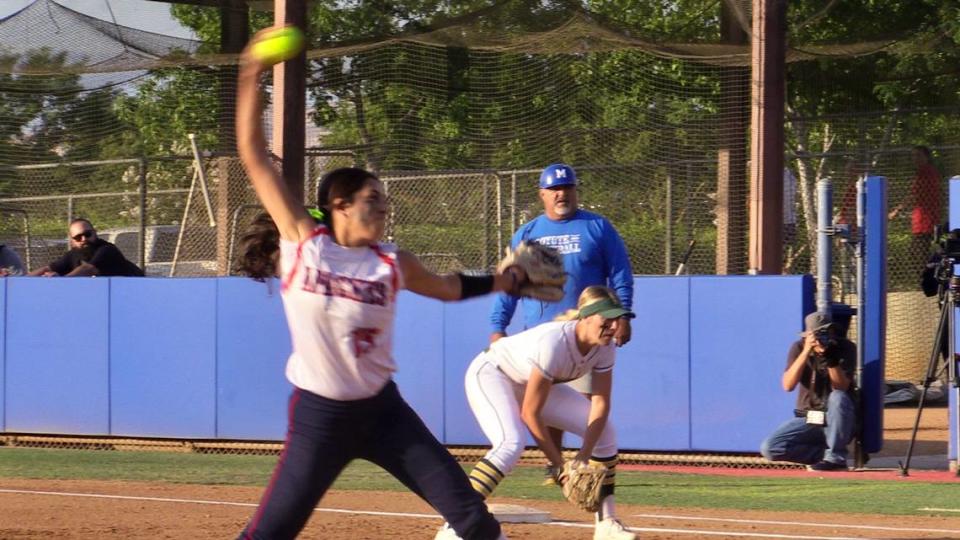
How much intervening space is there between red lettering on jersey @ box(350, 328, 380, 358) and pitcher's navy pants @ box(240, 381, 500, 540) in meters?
0.17

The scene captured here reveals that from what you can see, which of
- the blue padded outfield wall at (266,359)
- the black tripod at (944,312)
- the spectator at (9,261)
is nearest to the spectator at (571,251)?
the blue padded outfield wall at (266,359)

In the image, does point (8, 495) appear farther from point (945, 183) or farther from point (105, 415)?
point (945, 183)

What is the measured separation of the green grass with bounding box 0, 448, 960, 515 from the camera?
360 inches

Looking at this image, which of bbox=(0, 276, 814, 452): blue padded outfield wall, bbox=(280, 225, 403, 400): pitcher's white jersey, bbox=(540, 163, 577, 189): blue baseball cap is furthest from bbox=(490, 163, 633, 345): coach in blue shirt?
bbox=(280, 225, 403, 400): pitcher's white jersey

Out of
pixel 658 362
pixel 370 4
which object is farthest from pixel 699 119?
pixel 658 362

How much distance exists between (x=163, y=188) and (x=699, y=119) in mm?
7267

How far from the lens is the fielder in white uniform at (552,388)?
7.25m

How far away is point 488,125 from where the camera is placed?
646 inches

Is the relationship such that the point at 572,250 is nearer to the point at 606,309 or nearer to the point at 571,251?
the point at 571,251

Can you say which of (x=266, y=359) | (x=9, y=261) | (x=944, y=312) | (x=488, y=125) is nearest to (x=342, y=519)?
(x=266, y=359)

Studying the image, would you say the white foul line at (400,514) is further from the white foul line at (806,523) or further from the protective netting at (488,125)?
the protective netting at (488,125)

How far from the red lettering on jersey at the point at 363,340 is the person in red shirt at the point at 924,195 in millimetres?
11024

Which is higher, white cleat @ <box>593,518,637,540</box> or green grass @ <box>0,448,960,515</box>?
white cleat @ <box>593,518,637,540</box>

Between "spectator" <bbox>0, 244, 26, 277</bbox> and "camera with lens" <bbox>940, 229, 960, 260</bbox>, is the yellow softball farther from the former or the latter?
"spectator" <bbox>0, 244, 26, 277</bbox>
